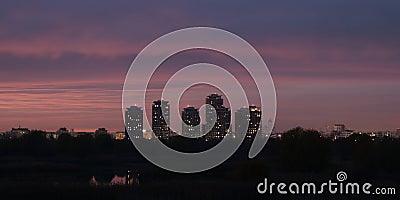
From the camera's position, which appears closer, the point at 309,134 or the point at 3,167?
the point at 309,134

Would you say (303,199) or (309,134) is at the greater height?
(309,134)

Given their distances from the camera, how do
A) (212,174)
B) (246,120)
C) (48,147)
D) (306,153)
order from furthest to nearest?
(246,120)
(48,147)
(306,153)
(212,174)

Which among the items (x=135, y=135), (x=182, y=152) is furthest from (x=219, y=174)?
(x=135, y=135)

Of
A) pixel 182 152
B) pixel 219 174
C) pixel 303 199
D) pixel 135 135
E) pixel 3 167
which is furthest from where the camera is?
pixel 135 135

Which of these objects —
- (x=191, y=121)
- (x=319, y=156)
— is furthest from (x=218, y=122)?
(x=319, y=156)

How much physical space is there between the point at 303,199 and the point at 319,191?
119 inches

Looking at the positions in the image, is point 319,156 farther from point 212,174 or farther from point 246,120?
point 246,120

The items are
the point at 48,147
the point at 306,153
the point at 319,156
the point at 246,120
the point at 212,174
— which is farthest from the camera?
the point at 246,120

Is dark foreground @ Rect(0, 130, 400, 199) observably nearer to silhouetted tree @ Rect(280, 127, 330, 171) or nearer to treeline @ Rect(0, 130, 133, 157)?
silhouetted tree @ Rect(280, 127, 330, 171)

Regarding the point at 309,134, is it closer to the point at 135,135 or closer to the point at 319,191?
the point at 319,191

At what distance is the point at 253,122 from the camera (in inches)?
5650

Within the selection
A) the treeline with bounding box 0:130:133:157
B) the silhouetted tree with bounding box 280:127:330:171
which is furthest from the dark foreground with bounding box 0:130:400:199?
the treeline with bounding box 0:130:133:157

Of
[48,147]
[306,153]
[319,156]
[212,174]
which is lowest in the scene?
[212,174]

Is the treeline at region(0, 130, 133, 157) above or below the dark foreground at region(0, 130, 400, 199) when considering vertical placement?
above
